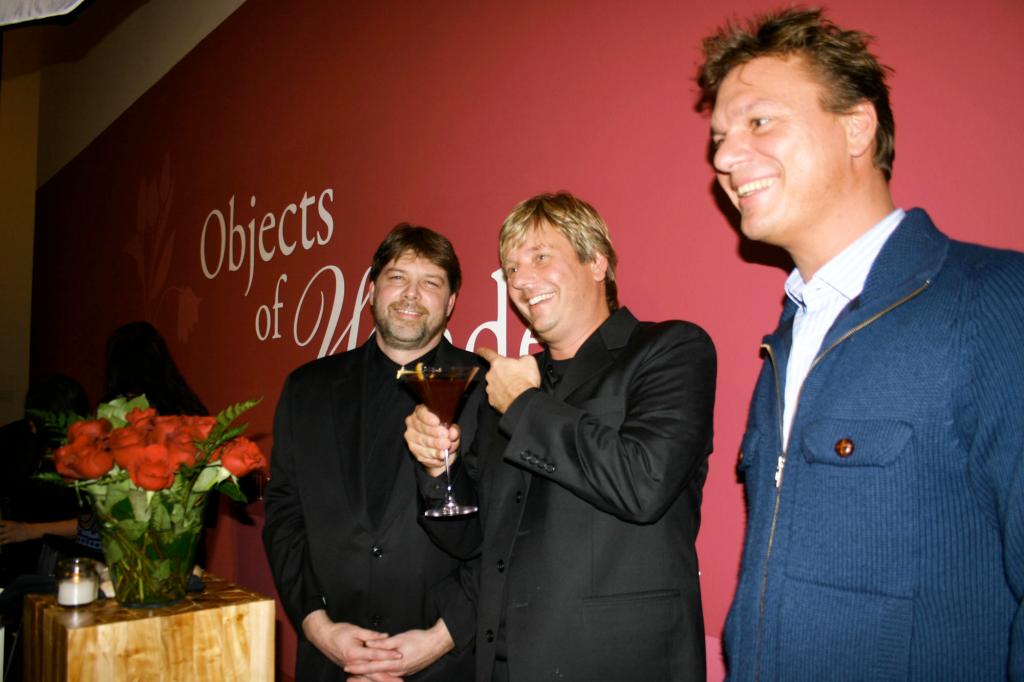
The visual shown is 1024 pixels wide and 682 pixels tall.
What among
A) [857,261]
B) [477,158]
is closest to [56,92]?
[477,158]

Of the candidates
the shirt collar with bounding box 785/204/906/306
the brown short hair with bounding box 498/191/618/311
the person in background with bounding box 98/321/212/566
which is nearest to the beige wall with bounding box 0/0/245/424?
the person in background with bounding box 98/321/212/566

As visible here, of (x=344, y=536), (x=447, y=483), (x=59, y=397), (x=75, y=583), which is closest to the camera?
(x=75, y=583)

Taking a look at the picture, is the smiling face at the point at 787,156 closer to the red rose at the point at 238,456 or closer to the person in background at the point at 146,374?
the red rose at the point at 238,456

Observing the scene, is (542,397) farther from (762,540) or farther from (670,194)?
(670,194)

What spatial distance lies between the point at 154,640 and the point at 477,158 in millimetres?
1962

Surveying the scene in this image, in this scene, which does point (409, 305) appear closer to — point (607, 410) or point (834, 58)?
point (607, 410)

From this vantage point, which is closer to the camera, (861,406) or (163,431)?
(861,406)

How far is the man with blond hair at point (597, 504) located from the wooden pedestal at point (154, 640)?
20.8 inches

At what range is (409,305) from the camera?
246cm

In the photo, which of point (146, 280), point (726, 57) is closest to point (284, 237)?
point (146, 280)

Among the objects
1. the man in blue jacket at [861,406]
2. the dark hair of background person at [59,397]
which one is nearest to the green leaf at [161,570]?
the man in blue jacket at [861,406]

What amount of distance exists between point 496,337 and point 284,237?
70.9 inches

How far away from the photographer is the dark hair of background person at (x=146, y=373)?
3.67 metres

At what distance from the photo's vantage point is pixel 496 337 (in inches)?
106
